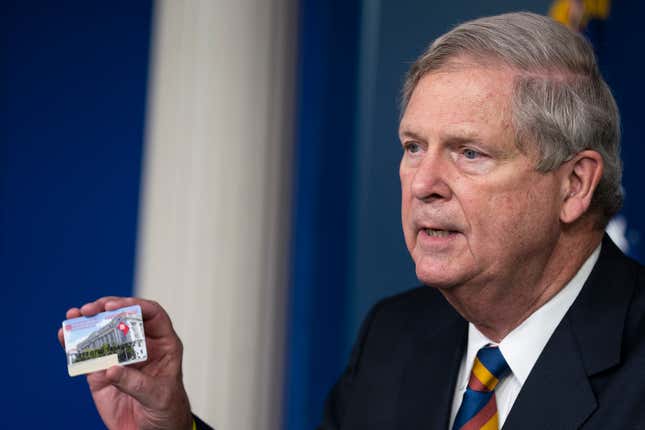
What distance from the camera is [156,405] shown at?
184 cm

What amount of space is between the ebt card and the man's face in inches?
22.7

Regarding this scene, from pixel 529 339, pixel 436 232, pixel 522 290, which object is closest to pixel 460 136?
pixel 436 232

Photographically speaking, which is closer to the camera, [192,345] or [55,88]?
[192,345]

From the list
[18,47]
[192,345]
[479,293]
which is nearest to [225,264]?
[192,345]

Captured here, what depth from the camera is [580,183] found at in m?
Answer: 1.80

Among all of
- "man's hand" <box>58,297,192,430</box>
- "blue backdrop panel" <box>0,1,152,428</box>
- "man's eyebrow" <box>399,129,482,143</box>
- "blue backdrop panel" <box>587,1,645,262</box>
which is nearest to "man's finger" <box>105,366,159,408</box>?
"man's hand" <box>58,297,192,430</box>

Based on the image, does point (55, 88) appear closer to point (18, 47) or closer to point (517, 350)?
point (18, 47)

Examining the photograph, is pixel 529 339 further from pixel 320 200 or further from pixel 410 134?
pixel 320 200

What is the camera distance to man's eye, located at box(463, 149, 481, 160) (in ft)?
5.70

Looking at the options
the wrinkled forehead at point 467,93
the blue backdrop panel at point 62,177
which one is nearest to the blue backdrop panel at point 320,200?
the blue backdrop panel at point 62,177

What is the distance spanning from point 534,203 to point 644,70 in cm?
139

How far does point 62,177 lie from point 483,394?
169 cm

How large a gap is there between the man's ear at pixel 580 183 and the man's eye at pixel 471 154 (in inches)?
7.5

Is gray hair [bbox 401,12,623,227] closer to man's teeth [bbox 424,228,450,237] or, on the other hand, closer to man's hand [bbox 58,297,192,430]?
man's teeth [bbox 424,228,450,237]
